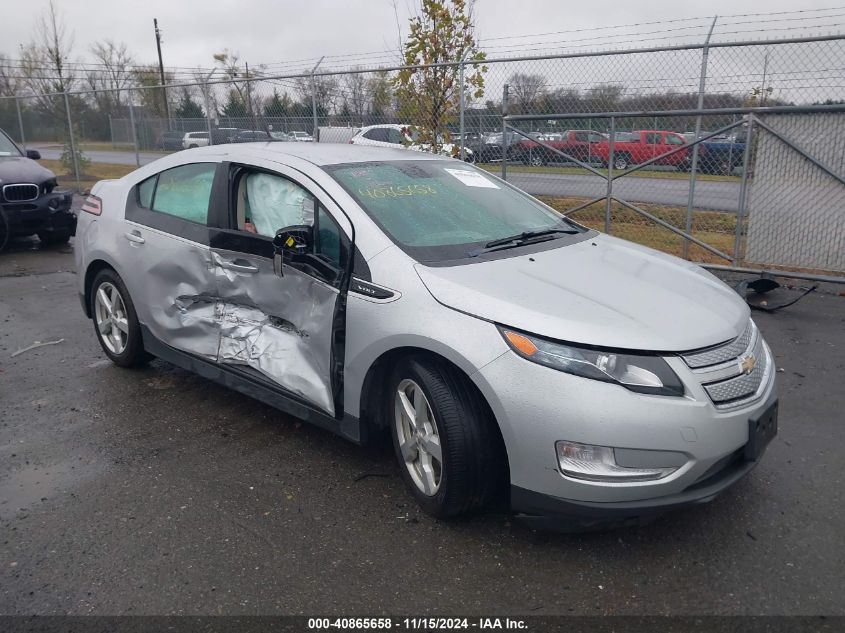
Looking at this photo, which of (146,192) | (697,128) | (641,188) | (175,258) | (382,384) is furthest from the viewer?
(641,188)

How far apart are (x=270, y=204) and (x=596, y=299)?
77.1 inches

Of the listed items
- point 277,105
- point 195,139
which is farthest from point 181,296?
point 195,139

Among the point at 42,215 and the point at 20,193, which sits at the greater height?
the point at 20,193

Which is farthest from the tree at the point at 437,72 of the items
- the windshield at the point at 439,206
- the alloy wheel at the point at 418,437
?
the alloy wheel at the point at 418,437

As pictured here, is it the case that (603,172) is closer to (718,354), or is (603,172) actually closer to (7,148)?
(718,354)

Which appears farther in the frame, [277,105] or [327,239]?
[277,105]

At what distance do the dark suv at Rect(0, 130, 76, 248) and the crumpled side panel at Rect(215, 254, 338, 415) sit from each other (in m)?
6.90

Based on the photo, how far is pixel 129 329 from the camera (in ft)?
16.4

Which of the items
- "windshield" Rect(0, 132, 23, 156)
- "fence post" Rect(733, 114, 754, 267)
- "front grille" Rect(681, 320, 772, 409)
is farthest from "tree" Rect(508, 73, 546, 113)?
"windshield" Rect(0, 132, 23, 156)

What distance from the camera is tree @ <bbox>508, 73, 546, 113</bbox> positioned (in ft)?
28.1

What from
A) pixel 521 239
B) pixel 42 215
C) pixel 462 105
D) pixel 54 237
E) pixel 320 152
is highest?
pixel 462 105

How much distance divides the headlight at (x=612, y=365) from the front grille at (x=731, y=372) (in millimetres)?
139

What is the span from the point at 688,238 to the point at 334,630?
644 centimetres

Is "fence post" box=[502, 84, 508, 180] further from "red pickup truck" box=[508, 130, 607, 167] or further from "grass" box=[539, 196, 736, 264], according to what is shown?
"grass" box=[539, 196, 736, 264]
